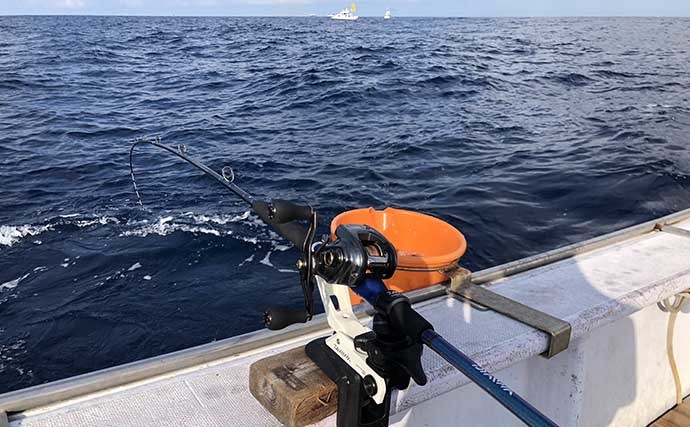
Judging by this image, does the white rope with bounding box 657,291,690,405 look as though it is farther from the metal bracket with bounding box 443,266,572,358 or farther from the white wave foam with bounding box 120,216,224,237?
the white wave foam with bounding box 120,216,224,237

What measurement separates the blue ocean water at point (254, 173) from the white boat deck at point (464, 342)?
2253mm

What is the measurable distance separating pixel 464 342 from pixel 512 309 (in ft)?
0.94

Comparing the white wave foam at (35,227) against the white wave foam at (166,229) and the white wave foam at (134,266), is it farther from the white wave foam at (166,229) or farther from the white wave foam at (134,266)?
the white wave foam at (134,266)

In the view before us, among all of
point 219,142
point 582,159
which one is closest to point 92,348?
point 219,142

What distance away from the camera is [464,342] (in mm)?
1764

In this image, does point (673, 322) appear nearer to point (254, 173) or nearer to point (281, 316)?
point (281, 316)

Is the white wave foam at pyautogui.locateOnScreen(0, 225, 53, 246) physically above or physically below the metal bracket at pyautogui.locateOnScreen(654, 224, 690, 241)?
below

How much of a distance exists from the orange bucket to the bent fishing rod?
42.0 inches

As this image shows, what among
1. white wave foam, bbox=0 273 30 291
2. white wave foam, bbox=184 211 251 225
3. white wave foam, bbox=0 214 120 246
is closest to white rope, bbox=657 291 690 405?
white wave foam, bbox=184 211 251 225

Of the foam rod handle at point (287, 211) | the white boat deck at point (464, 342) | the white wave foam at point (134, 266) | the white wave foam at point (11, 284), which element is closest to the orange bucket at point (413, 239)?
the white boat deck at point (464, 342)

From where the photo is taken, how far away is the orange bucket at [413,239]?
239 centimetres

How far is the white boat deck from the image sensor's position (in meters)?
1.46

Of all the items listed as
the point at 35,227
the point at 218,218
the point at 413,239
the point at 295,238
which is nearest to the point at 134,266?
the point at 218,218

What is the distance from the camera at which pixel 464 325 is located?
1.90 meters
